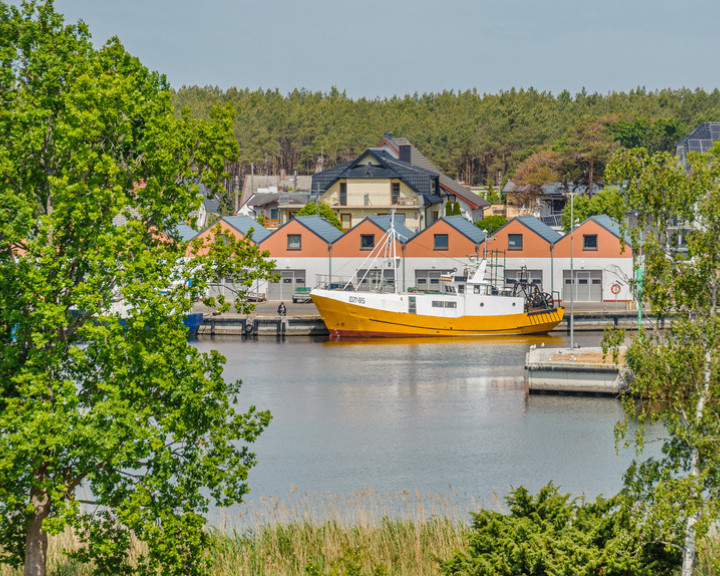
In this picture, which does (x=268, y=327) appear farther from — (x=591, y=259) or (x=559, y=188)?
(x=559, y=188)

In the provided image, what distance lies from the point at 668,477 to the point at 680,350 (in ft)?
5.18

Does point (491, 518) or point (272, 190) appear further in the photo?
point (272, 190)

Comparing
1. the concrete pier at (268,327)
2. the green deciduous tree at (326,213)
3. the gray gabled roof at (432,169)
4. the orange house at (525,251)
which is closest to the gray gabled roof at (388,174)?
the green deciduous tree at (326,213)

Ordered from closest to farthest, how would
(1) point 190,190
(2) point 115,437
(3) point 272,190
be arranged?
(2) point 115,437, (1) point 190,190, (3) point 272,190

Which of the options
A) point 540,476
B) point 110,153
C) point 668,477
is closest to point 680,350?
point 668,477

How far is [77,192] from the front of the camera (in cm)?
1038

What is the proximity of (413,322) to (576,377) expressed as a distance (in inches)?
802

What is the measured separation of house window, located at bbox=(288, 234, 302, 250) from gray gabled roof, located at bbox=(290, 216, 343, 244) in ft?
3.61

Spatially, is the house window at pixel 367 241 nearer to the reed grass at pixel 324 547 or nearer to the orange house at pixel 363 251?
the orange house at pixel 363 251

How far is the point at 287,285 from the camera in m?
68.8

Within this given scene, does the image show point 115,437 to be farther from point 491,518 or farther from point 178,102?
point 178,102

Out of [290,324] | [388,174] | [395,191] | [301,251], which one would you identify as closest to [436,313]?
[290,324]

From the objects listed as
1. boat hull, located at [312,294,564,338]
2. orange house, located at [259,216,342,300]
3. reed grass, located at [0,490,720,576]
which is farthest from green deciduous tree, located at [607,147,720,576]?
orange house, located at [259,216,342,300]

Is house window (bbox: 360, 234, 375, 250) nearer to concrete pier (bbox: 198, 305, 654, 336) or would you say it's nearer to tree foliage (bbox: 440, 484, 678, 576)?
concrete pier (bbox: 198, 305, 654, 336)
